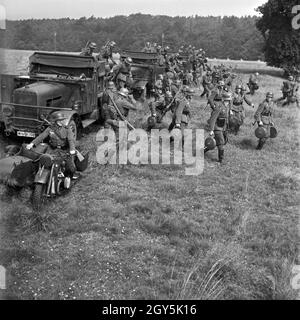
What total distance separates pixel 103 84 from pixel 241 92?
15.7ft

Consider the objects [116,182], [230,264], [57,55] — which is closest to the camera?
[230,264]

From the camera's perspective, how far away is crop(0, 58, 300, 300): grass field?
630cm

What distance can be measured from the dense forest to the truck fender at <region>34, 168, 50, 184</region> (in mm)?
7302

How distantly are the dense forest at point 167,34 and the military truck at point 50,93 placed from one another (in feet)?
6.38

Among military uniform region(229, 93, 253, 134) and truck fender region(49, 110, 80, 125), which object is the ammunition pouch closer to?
military uniform region(229, 93, 253, 134)

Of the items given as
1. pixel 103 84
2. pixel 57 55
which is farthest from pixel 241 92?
pixel 57 55

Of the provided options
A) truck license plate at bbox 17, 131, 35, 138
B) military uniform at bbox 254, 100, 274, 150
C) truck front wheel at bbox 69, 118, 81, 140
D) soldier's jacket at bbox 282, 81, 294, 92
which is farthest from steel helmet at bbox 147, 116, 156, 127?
soldier's jacket at bbox 282, 81, 294, 92

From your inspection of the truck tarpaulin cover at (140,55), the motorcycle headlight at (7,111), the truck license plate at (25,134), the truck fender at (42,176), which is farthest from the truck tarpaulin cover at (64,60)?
the truck tarpaulin cover at (140,55)

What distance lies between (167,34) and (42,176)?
48.3 metres

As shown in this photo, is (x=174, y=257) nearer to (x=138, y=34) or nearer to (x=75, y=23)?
(x=75, y=23)

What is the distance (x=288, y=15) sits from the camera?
38969 millimetres

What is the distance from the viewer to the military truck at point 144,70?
17.8m

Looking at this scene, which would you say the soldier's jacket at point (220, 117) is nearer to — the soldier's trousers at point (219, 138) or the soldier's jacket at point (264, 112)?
the soldier's trousers at point (219, 138)

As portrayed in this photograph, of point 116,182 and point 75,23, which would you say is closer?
point 116,182
